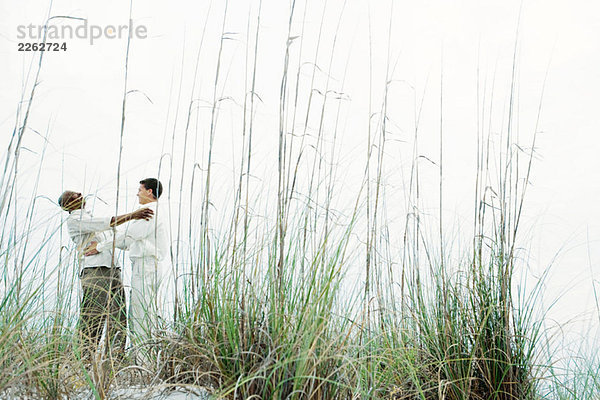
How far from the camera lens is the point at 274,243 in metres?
1.44

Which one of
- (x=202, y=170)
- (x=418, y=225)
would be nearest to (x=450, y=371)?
(x=418, y=225)

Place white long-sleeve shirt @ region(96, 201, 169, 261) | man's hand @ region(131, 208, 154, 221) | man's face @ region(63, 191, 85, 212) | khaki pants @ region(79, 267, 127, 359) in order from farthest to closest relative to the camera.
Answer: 1. white long-sleeve shirt @ region(96, 201, 169, 261)
2. man's hand @ region(131, 208, 154, 221)
3. man's face @ region(63, 191, 85, 212)
4. khaki pants @ region(79, 267, 127, 359)

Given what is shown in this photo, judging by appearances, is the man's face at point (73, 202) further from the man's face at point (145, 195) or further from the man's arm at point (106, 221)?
the man's face at point (145, 195)

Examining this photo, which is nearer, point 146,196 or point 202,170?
point 202,170

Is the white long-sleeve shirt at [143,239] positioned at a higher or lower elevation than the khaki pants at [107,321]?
higher

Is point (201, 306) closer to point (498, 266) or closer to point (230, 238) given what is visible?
point (230, 238)

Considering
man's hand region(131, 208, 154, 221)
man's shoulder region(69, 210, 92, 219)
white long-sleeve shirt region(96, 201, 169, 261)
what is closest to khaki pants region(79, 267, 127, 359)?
man's shoulder region(69, 210, 92, 219)

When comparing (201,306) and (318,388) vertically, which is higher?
(201,306)

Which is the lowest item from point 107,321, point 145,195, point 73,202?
point 107,321

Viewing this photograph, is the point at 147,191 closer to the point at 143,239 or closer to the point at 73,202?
the point at 143,239

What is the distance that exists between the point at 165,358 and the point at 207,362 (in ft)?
0.60

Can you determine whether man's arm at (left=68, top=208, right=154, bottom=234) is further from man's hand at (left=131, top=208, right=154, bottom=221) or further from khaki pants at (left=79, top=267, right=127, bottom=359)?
khaki pants at (left=79, top=267, right=127, bottom=359)

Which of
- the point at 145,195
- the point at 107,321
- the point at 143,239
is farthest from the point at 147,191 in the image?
the point at 107,321

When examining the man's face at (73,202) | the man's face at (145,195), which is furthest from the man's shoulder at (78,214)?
the man's face at (145,195)
